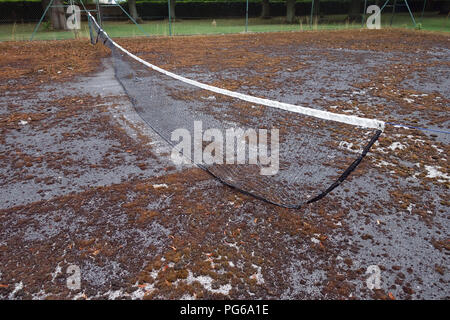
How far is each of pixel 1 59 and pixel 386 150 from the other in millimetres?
12158

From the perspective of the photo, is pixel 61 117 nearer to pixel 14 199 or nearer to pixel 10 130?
pixel 10 130

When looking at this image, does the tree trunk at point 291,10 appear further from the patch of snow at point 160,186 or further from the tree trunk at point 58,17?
the patch of snow at point 160,186

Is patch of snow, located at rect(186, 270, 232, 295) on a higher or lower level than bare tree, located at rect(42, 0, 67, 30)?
lower

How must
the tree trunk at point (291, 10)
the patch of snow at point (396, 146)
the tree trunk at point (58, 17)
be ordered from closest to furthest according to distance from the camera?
1. the patch of snow at point (396, 146)
2. the tree trunk at point (58, 17)
3. the tree trunk at point (291, 10)

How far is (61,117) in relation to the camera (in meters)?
5.78

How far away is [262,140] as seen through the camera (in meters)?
4.80

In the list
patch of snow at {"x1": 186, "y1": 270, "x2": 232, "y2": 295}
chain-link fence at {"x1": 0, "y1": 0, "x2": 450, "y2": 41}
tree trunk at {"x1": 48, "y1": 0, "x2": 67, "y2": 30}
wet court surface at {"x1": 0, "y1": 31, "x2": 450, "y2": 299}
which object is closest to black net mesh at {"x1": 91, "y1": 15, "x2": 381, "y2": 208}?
wet court surface at {"x1": 0, "y1": 31, "x2": 450, "y2": 299}

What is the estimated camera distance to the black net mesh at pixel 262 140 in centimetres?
368

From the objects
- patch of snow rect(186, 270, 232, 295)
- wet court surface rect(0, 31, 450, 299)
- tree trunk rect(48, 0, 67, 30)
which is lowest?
patch of snow rect(186, 270, 232, 295)

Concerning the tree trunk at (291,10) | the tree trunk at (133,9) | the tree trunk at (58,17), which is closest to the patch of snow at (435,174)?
the tree trunk at (58,17)

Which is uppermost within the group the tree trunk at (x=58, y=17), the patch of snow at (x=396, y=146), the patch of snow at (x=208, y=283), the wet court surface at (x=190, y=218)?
the tree trunk at (x=58, y=17)

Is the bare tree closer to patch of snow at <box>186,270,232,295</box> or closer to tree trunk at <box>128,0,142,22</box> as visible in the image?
tree trunk at <box>128,0,142,22</box>

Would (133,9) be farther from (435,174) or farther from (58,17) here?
(435,174)

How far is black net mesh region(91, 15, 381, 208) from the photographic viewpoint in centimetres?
368
